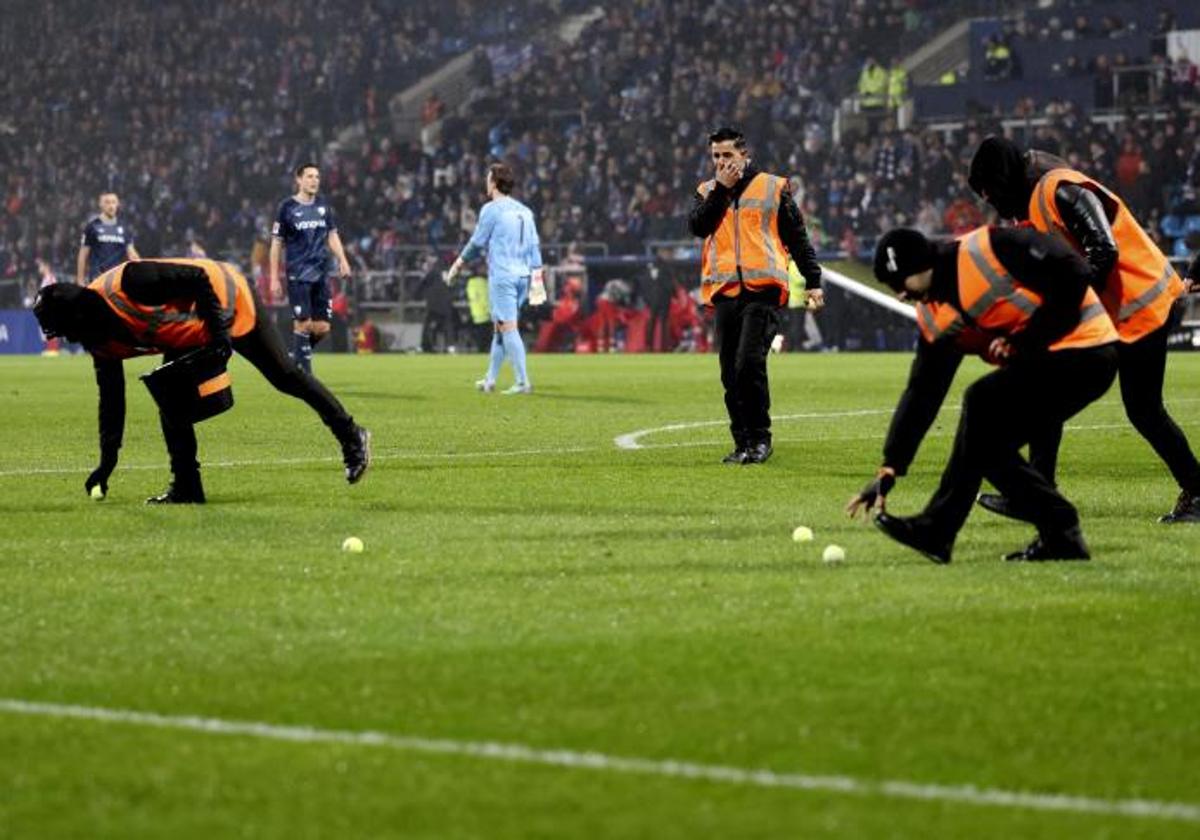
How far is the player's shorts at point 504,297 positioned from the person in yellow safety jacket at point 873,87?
65.7ft

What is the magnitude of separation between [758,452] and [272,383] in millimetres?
4060

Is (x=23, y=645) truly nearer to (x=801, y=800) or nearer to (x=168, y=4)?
(x=801, y=800)

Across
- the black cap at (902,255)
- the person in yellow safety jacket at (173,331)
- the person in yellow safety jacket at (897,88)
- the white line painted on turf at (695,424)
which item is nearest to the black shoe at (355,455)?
the person in yellow safety jacket at (173,331)

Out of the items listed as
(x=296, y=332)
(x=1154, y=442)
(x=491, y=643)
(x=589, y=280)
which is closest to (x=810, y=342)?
(x=589, y=280)

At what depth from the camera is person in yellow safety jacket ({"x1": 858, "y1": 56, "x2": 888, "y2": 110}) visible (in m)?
44.9

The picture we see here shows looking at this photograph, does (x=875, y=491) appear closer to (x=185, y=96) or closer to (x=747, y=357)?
(x=747, y=357)

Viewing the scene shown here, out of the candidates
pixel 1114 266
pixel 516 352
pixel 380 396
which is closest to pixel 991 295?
pixel 1114 266

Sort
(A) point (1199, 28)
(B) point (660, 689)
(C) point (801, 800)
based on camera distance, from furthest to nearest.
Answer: (A) point (1199, 28), (B) point (660, 689), (C) point (801, 800)

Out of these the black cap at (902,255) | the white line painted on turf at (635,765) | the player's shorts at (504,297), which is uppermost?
the black cap at (902,255)

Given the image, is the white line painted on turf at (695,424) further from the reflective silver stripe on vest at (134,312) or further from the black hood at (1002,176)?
the black hood at (1002,176)

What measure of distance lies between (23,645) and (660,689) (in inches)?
83.8

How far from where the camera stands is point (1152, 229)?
3769 cm

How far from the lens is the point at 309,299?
25719 millimetres

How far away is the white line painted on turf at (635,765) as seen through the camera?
4996mm
